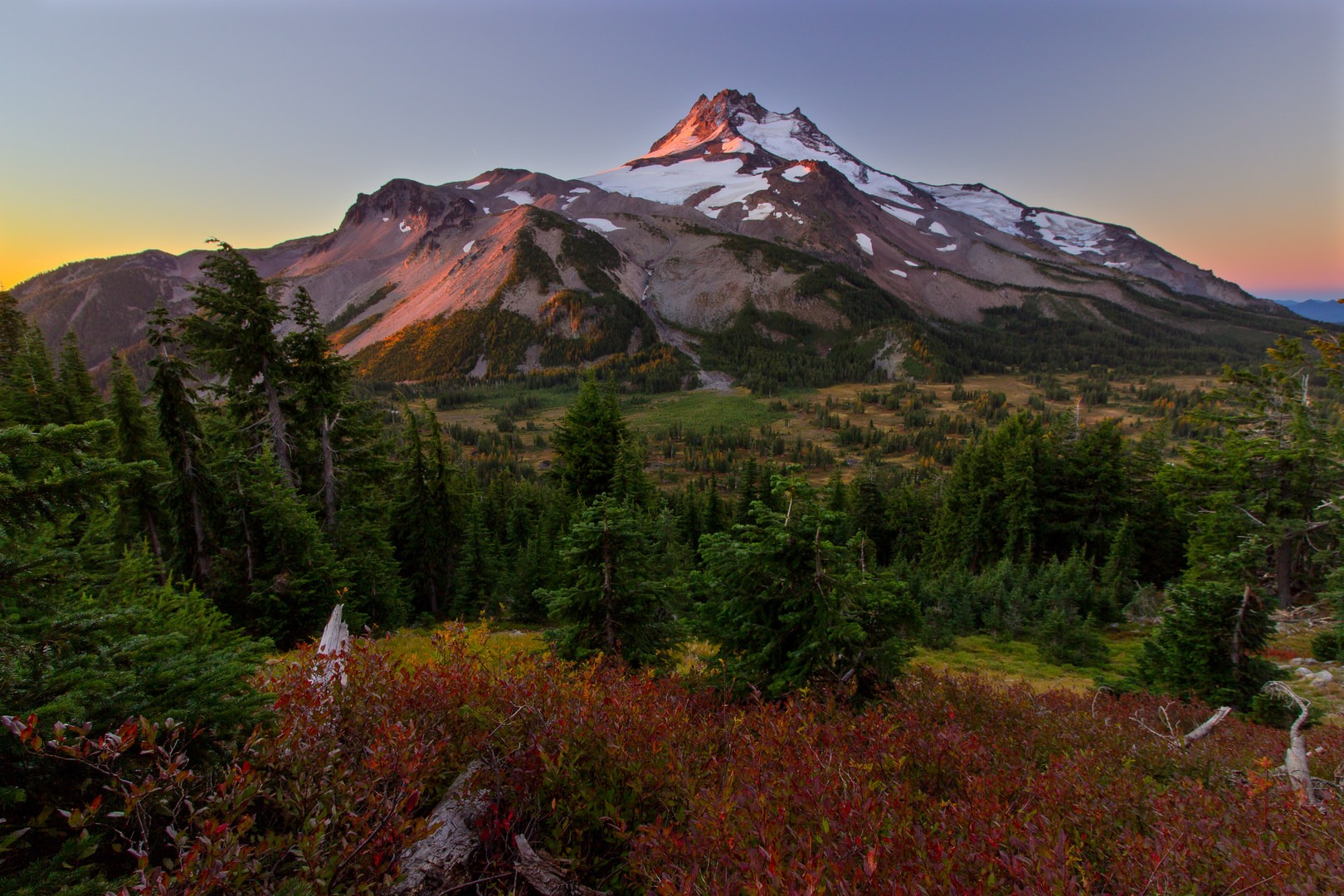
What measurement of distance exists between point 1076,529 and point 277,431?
44.0 meters

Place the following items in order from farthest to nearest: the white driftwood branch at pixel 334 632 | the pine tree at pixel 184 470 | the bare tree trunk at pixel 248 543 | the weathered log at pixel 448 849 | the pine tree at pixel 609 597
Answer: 1. the bare tree trunk at pixel 248 543
2. the pine tree at pixel 184 470
3. the pine tree at pixel 609 597
4. the white driftwood branch at pixel 334 632
5. the weathered log at pixel 448 849

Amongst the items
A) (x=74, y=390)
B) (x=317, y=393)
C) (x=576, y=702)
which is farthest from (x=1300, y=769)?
(x=74, y=390)

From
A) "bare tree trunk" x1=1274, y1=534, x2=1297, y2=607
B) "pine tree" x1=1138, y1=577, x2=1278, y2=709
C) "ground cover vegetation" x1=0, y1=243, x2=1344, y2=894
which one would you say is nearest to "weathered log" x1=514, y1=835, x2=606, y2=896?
"ground cover vegetation" x1=0, y1=243, x2=1344, y2=894

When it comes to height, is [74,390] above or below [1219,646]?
above

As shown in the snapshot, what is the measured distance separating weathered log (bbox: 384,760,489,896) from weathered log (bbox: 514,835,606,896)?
419 mm

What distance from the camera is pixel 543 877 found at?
3879mm

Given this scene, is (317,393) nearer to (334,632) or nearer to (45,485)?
(334,632)

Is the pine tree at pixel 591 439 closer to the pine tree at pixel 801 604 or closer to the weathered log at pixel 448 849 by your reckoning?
the pine tree at pixel 801 604

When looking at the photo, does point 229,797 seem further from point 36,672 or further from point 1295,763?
point 1295,763

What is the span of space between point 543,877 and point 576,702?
56.2 inches

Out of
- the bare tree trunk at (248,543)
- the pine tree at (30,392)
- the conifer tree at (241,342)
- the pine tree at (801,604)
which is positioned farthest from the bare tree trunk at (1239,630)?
the pine tree at (30,392)

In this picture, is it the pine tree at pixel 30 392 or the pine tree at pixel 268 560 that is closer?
the pine tree at pixel 268 560

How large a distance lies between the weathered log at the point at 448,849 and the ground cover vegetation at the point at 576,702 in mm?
109

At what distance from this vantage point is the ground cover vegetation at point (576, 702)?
3.15 metres
